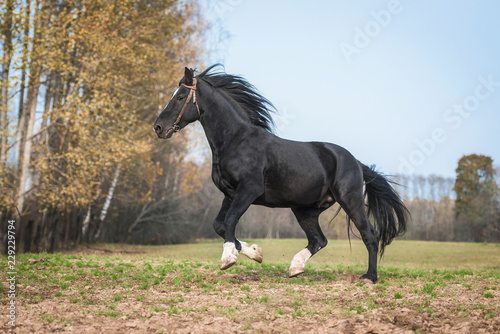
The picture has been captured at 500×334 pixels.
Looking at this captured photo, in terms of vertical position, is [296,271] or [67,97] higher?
[67,97]

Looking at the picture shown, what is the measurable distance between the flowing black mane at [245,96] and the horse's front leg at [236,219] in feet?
4.40

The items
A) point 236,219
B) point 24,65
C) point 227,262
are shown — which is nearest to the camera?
point 227,262

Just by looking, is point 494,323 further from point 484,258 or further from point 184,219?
point 184,219

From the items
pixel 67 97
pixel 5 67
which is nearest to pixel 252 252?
pixel 67 97

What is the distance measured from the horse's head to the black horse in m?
0.01

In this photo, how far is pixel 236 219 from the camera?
19.1ft

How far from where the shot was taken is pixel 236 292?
231 inches

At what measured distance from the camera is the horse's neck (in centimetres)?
641

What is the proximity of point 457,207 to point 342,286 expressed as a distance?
40.7 meters

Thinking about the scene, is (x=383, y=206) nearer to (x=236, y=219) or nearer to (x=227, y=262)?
(x=236, y=219)

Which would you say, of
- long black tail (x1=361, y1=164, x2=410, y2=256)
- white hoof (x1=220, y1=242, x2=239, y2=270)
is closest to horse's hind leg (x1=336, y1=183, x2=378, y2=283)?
long black tail (x1=361, y1=164, x2=410, y2=256)

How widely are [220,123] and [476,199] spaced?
38195mm

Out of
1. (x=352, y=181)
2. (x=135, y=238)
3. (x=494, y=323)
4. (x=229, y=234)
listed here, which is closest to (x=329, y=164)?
(x=352, y=181)

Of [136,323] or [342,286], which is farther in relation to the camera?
[342,286]
